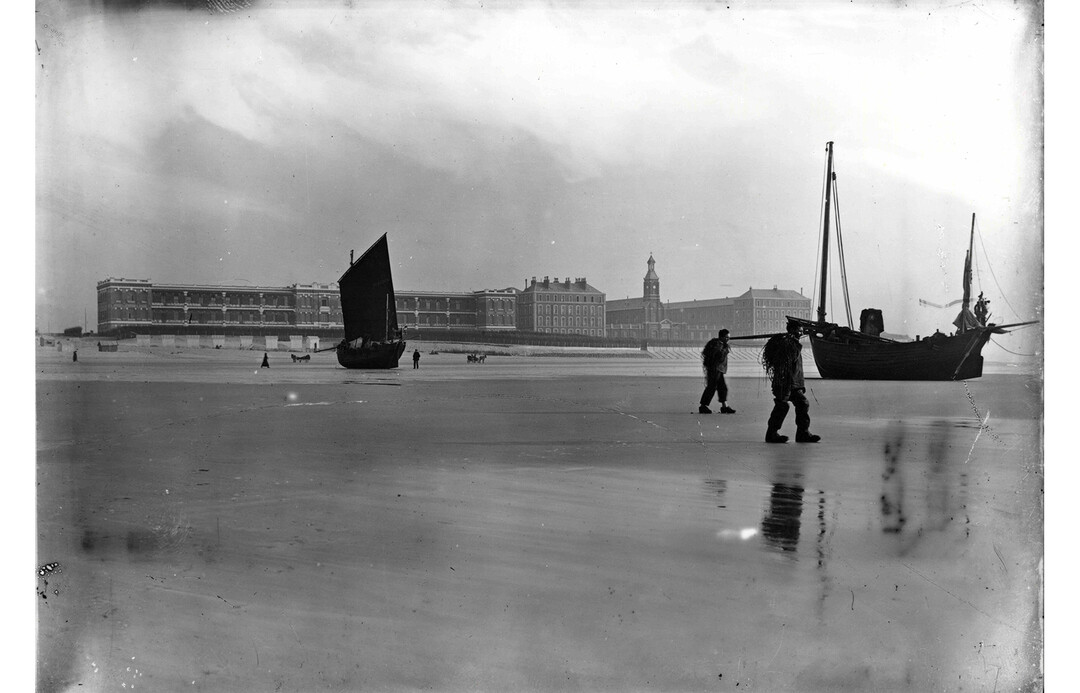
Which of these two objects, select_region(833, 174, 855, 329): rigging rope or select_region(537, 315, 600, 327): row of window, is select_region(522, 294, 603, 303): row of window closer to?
Result: select_region(537, 315, 600, 327): row of window

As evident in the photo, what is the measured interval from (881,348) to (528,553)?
4512 millimetres

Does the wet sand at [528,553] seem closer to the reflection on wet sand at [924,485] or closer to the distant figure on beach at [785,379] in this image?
the reflection on wet sand at [924,485]

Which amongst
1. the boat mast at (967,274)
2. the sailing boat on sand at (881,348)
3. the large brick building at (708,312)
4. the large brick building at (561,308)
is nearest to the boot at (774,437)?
the sailing boat on sand at (881,348)

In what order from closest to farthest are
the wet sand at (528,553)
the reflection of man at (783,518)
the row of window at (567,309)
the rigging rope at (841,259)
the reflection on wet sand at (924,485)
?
1. the wet sand at (528,553)
2. the reflection of man at (783,518)
3. the reflection on wet sand at (924,485)
4. the rigging rope at (841,259)
5. the row of window at (567,309)

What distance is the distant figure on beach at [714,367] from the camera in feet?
23.6

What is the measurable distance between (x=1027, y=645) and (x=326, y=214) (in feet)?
19.1

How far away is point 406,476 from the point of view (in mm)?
5504

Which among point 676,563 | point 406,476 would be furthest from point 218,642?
point 676,563

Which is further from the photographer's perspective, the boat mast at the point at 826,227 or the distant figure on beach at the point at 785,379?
the distant figure on beach at the point at 785,379

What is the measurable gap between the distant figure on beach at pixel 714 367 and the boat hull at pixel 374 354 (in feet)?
13.3

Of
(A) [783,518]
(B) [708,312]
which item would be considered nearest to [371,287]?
(B) [708,312]

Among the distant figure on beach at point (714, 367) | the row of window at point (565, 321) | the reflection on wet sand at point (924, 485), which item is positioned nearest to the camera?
the reflection on wet sand at point (924, 485)

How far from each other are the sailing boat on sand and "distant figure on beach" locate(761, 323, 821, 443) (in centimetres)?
23

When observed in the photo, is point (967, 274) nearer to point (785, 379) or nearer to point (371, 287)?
point (785, 379)
